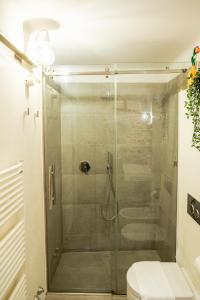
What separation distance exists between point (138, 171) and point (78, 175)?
2.43ft

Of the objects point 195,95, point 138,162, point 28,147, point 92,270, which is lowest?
point 92,270

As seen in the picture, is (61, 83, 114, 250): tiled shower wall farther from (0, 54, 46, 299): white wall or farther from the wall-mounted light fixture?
the wall-mounted light fixture

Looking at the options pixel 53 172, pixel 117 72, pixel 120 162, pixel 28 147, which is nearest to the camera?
pixel 28 147

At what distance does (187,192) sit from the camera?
2236mm

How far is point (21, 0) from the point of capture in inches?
55.4

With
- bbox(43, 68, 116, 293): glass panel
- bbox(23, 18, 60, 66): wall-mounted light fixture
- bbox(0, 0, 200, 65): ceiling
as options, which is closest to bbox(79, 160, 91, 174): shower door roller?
bbox(43, 68, 116, 293): glass panel

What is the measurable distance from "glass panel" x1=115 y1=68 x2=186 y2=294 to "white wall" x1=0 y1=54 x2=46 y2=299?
1004 mm

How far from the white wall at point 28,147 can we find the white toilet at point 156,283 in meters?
0.79

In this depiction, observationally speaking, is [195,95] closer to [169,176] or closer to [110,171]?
[169,176]

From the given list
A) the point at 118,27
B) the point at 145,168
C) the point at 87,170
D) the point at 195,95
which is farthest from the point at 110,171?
the point at 118,27

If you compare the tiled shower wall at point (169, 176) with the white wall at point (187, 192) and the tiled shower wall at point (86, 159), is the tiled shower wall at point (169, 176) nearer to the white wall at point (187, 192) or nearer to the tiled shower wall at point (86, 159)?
the white wall at point (187, 192)

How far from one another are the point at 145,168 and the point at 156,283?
1344mm

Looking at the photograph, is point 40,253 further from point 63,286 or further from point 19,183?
point 19,183

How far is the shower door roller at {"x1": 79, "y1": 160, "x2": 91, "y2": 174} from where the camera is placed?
3010 mm
